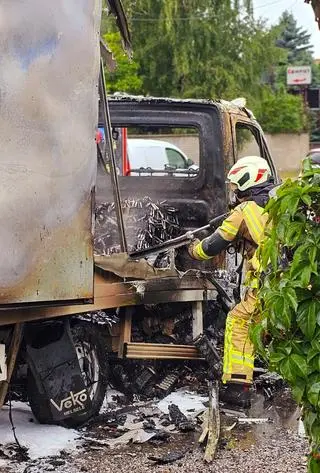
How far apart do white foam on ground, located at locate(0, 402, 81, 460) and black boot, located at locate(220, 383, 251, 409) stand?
119cm

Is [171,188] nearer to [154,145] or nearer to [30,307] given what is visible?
[30,307]

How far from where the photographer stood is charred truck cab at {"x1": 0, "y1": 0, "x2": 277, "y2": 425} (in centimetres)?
437

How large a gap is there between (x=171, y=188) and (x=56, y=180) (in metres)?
2.78

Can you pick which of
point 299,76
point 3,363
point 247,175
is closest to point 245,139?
point 247,175

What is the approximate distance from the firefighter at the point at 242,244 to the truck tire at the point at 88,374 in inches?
31.5

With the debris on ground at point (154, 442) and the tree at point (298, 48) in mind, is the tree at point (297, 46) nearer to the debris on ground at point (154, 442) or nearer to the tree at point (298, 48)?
the tree at point (298, 48)

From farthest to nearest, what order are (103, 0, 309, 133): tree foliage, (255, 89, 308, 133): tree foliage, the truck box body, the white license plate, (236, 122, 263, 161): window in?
(255, 89, 308, 133): tree foliage → (103, 0, 309, 133): tree foliage → (236, 122, 263, 161): window → the white license plate → the truck box body

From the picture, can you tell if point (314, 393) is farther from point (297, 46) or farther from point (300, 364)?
point (297, 46)

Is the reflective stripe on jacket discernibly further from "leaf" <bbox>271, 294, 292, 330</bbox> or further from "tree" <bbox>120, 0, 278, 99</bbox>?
"tree" <bbox>120, 0, 278, 99</bbox>

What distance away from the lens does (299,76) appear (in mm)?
45781

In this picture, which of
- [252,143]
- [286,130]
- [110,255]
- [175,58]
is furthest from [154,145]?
[286,130]

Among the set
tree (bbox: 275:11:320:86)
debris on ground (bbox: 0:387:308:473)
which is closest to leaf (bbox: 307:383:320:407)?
debris on ground (bbox: 0:387:308:473)

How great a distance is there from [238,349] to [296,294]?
2723 millimetres

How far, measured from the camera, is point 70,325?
18.0ft
